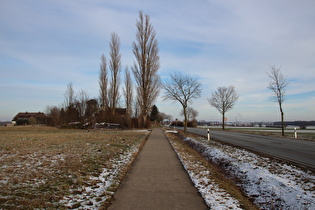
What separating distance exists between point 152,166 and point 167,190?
109 inches

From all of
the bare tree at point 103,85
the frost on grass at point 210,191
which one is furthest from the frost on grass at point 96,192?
the bare tree at point 103,85

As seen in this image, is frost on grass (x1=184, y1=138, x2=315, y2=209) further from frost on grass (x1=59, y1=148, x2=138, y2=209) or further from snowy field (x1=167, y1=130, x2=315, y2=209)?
frost on grass (x1=59, y1=148, x2=138, y2=209)

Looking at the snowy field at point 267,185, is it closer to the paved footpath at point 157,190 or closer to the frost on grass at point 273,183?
the frost on grass at point 273,183

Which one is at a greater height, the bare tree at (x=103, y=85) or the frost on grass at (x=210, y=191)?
the bare tree at (x=103, y=85)

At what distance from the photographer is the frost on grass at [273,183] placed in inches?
181

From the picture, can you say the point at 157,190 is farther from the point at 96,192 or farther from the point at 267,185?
the point at 267,185

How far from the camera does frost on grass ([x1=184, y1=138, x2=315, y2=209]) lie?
4602mm

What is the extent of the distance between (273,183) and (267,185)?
0.23 metres

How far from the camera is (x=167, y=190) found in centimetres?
514

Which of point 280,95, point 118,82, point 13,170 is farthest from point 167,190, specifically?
point 118,82

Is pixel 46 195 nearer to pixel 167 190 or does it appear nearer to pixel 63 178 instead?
pixel 63 178

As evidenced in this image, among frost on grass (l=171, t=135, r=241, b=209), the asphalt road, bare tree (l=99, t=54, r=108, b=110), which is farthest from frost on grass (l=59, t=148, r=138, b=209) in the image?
bare tree (l=99, t=54, r=108, b=110)

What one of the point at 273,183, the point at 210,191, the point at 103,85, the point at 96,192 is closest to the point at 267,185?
the point at 273,183

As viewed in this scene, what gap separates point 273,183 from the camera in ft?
18.7
